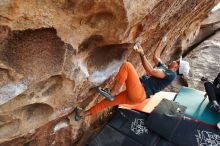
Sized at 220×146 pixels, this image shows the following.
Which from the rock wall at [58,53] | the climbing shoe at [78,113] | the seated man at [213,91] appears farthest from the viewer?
the seated man at [213,91]

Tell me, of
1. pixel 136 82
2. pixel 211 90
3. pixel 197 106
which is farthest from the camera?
pixel 197 106

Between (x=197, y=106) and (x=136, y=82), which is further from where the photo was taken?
(x=197, y=106)

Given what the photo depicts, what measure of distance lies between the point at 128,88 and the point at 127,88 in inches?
1.0

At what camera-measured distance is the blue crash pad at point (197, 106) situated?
600 centimetres

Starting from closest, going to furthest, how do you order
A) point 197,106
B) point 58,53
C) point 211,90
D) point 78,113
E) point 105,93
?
1. point 58,53
2. point 105,93
3. point 78,113
4. point 211,90
5. point 197,106

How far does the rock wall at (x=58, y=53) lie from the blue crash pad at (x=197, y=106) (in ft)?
5.01

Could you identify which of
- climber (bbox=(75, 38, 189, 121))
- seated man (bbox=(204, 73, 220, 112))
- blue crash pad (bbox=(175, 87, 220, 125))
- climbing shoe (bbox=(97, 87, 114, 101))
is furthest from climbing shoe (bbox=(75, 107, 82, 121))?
seated man (bbox=(204, 73, 220, 112))

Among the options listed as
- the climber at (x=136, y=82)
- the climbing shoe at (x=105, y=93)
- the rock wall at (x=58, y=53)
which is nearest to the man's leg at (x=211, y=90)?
the climber at (x=136, y=82)

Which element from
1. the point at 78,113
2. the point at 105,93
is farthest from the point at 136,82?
the point at 78,113

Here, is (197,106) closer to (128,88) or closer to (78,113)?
(128,88)

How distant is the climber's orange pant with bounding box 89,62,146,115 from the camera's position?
496 cm

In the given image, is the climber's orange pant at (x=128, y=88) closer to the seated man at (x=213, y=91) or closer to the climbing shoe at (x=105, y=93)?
the climbing shoe at (x=105, y=93)

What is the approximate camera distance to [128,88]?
5078 millimetres

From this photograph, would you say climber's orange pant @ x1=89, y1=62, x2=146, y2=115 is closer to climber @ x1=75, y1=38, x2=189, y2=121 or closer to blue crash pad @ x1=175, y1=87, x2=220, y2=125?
climber @ x1=75, y1=38, x2=189, y2=121
